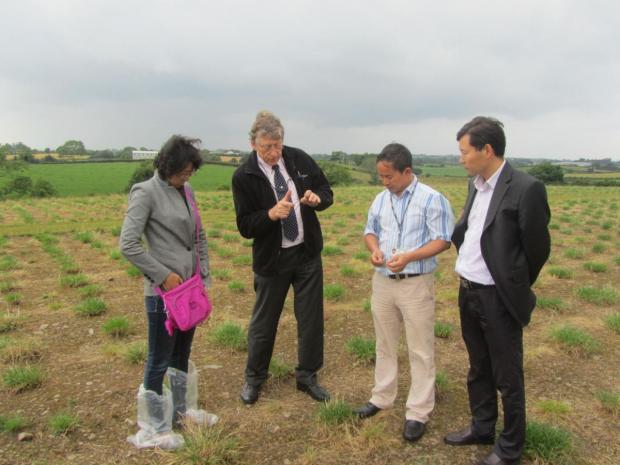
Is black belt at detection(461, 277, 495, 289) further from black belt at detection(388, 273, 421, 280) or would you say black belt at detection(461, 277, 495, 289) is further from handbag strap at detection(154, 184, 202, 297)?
handbag strap at detection(154, 184, 202, 297)

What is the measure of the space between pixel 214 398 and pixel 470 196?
284cm

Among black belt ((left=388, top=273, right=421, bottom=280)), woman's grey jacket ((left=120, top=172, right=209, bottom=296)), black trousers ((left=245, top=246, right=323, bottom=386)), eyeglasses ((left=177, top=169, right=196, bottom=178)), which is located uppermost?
eyeglasses ((left=177, top=169, right=196, bottom=178))

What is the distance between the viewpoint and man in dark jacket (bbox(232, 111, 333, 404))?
11.3ft

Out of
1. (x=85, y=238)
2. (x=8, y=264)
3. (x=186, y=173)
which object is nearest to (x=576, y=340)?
(x=186, y=173)

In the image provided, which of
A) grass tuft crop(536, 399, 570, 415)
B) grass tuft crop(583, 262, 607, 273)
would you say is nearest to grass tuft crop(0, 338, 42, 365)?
grass tuft crop(536, 399, 570, 415)

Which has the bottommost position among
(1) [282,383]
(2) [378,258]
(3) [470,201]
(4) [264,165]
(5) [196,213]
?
(1) [282,383]

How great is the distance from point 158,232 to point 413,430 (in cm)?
239

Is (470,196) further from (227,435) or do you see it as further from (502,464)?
(227,435)

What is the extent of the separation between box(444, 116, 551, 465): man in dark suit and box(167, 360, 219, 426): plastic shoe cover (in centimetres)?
211

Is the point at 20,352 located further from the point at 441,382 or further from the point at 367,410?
the point at 441,382

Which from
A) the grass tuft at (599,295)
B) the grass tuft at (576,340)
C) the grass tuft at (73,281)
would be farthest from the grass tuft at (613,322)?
the grass tuft at (73,281)

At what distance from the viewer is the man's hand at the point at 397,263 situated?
118 inches

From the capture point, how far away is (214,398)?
13.0 feet

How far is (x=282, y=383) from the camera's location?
4195mm
